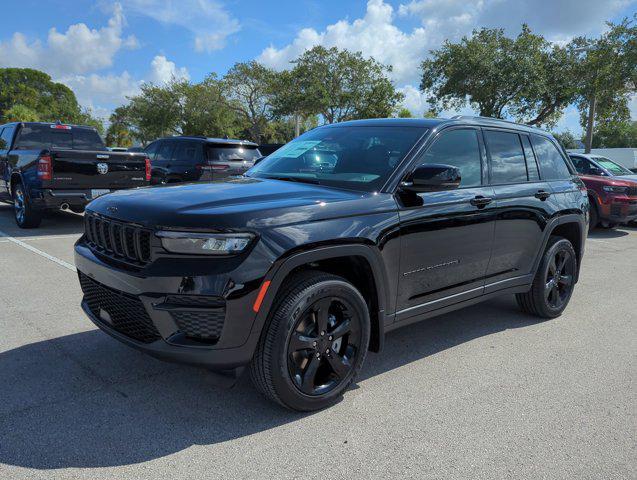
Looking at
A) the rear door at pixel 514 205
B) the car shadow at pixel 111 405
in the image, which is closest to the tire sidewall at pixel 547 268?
the rear door at pixel 514 205

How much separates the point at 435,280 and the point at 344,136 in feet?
4.38

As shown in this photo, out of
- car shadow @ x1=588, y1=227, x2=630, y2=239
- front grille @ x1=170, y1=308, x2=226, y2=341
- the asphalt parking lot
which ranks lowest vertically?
car shadow @ x1=588, y1=227, x2=630, y2=239

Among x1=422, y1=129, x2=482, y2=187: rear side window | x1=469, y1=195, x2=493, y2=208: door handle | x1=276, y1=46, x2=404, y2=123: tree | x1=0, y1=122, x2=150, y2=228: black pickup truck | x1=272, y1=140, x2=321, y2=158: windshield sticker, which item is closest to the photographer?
x1=422, y1=129, x2=482, y2=187: rear side window

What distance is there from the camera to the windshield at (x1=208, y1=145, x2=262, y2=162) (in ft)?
35.6

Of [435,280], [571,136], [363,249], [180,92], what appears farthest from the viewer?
[571,136]

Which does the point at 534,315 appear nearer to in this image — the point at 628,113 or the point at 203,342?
the point at 203,342

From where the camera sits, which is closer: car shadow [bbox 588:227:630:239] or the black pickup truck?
the black pickup truck

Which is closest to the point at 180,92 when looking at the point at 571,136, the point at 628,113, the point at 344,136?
the point at 628,113

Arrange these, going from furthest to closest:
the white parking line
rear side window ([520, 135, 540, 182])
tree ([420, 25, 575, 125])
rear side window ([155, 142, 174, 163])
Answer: tree ([420, 25, 575, 125])
rear side window ([155, 142, 174, 163])
the white parking line
rear side window ([520, 135, 540, 182])

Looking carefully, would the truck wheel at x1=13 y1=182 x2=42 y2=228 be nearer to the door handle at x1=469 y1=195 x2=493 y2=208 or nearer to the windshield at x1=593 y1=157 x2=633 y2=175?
the door handle at x1=469 y1=195 x2=493 y2=208

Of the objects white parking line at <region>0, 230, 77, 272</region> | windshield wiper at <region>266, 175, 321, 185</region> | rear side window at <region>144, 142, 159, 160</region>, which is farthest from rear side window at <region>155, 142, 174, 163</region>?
windshield wiper at <region>266, 175, 321, 185</region>

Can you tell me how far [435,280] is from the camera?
360cm

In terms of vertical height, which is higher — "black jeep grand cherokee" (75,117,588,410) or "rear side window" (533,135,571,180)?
"rear side window" (533,135,571,180)

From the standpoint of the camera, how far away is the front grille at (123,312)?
9.03 ft
